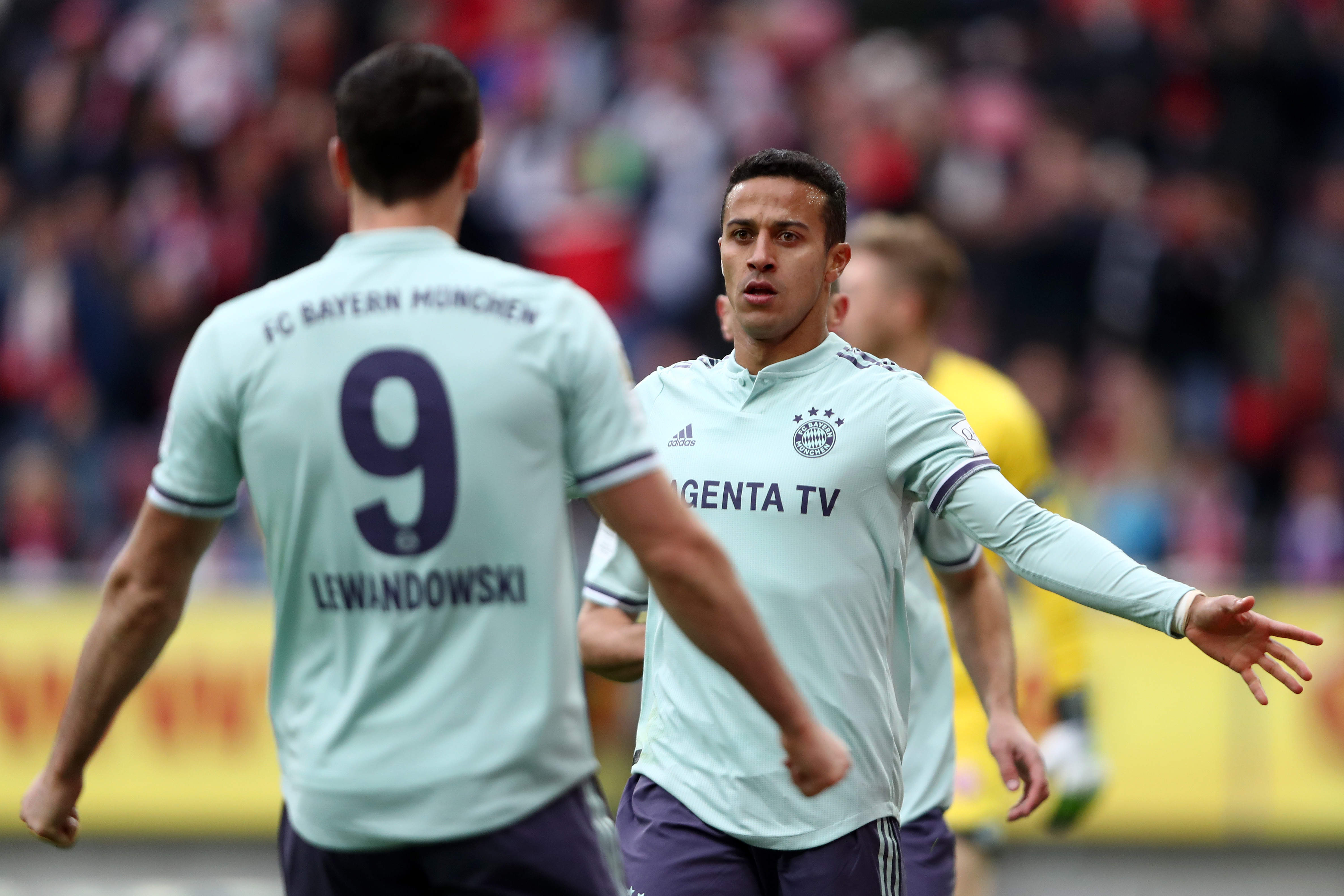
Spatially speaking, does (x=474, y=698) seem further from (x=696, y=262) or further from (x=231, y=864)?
(x=696, y=262)

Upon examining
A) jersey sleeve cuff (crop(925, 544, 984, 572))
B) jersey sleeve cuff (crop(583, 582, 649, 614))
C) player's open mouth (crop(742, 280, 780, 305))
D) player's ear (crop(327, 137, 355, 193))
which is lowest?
jersey sleeve cuff (crop(583, 582, 649, 614))

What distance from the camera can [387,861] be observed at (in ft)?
10.5

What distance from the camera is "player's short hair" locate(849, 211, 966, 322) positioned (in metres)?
6.10

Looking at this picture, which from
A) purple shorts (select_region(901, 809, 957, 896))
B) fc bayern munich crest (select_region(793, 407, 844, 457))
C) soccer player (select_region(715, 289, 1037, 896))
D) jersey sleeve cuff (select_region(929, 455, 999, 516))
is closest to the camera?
jersey sleeve cuff (select_region(929, 455, 999, 516))

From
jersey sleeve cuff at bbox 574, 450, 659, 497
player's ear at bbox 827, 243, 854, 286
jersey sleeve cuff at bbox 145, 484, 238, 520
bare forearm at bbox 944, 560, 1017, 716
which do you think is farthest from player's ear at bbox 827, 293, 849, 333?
jersey sleeve cuff at bbox 145, 484, 238, 520

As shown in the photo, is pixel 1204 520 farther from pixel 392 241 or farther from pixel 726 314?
pixel 392 241

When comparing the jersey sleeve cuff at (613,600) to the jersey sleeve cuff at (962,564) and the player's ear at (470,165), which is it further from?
the player's ear at (470,165)

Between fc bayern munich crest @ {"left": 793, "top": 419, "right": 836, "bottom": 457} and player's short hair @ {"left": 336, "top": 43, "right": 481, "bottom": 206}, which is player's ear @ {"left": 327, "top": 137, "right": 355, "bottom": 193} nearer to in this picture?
player's short hair @ {"left": 336, "top": 43, "right": 481, "bottom": 206}

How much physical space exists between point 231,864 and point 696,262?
5257 millimetres

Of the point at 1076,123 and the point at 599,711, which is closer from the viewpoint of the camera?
the point at 599,711

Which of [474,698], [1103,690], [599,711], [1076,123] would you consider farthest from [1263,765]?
[474,698]

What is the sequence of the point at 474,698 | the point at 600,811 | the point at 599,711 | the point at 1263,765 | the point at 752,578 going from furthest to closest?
1. the point at 599,711
2. the point at 1263,765
3. the point at 752,578
4. the point at 600,811
5. the point at 474,698

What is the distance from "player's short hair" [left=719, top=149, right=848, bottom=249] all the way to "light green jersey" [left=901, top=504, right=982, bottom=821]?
1.04m

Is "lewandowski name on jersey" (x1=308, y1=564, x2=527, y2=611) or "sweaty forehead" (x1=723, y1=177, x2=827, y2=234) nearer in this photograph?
"lewandowski name on jersey" (x1=308, y1=564, x2=527, y2=611)
